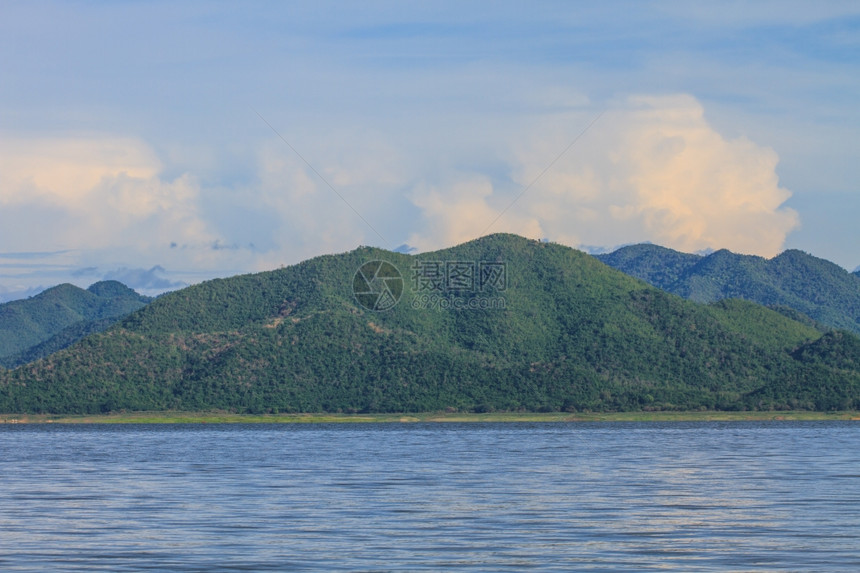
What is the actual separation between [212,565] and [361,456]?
6845cm

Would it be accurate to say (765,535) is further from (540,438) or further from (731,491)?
(540,438)

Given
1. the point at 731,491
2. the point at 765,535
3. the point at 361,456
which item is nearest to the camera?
the point at 765,535

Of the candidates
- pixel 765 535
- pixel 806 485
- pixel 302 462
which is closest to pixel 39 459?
pixel 302 462

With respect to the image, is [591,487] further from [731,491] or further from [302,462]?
[302,462]

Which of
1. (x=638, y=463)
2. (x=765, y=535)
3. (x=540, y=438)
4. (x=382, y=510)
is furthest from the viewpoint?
(x=540, y=438)

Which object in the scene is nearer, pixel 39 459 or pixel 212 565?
pixel 212 565

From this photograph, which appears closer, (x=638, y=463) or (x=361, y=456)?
(x=638, y=463)

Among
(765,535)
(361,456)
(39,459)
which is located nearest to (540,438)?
(361,456)

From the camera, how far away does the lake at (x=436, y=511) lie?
44406 millimetres

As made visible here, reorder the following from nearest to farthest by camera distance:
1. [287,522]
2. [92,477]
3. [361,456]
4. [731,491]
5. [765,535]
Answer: [765,535] < [287,522] < [731,491] < [92,477] < [361,456]

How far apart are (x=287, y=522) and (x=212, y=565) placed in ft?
43.0

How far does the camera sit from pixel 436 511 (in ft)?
198

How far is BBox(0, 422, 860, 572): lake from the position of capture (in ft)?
146

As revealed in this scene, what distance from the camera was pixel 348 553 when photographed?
45.9m
